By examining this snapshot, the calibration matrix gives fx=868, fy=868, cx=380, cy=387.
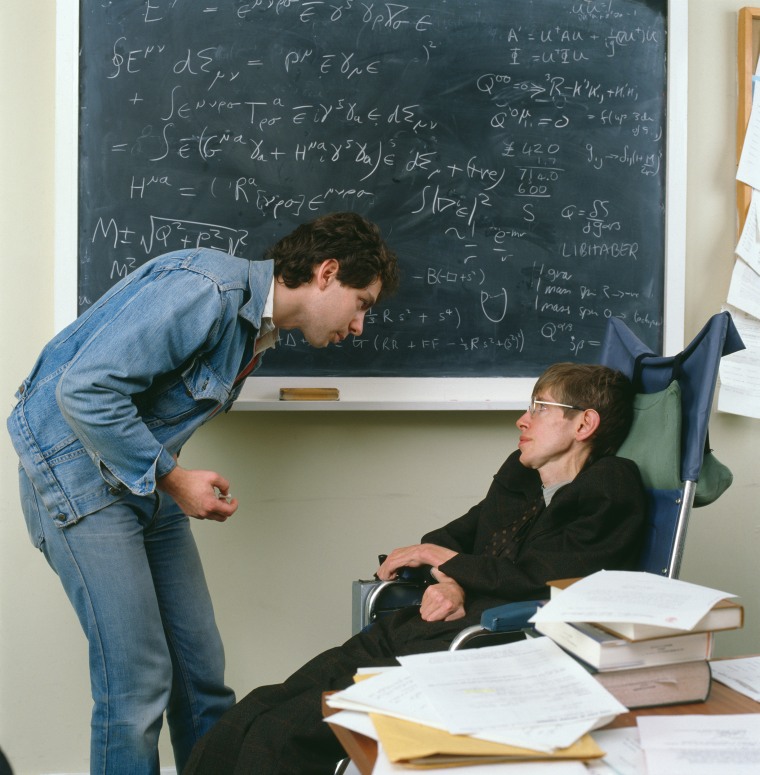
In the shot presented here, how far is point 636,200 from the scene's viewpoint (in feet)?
8.37

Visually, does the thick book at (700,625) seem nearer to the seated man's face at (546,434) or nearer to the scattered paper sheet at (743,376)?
the seated man's face at (546,434)

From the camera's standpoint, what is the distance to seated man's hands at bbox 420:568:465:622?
1724mm

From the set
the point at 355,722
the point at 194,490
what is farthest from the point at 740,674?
the point at 194,490

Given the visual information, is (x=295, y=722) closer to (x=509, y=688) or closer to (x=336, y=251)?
(x=509, y=688)

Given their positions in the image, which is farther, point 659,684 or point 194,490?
point 194,490

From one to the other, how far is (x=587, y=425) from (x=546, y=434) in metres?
0.09

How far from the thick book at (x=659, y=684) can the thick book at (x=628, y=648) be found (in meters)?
0.01

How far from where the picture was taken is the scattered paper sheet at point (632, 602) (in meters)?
1.02

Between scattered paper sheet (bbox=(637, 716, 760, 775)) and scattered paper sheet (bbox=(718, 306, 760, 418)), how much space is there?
1.68 metres

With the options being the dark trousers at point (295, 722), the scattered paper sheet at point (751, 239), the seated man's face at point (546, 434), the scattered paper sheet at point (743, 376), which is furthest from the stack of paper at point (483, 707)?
the scattered paper sheet at point (751, 239)

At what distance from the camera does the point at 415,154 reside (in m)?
2.41

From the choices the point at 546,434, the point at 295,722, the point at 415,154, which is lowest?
the point at 295,722

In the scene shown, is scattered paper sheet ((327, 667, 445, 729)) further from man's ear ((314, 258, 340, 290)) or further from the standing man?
man's ear ((314, 258, 340, 290))

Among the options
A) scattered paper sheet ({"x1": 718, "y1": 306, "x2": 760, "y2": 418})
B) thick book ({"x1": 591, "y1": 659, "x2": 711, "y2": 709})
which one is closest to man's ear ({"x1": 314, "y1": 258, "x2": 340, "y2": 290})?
thick book ({"x1": 591, "y1": 659, "x2": 711, "y2": 709})
